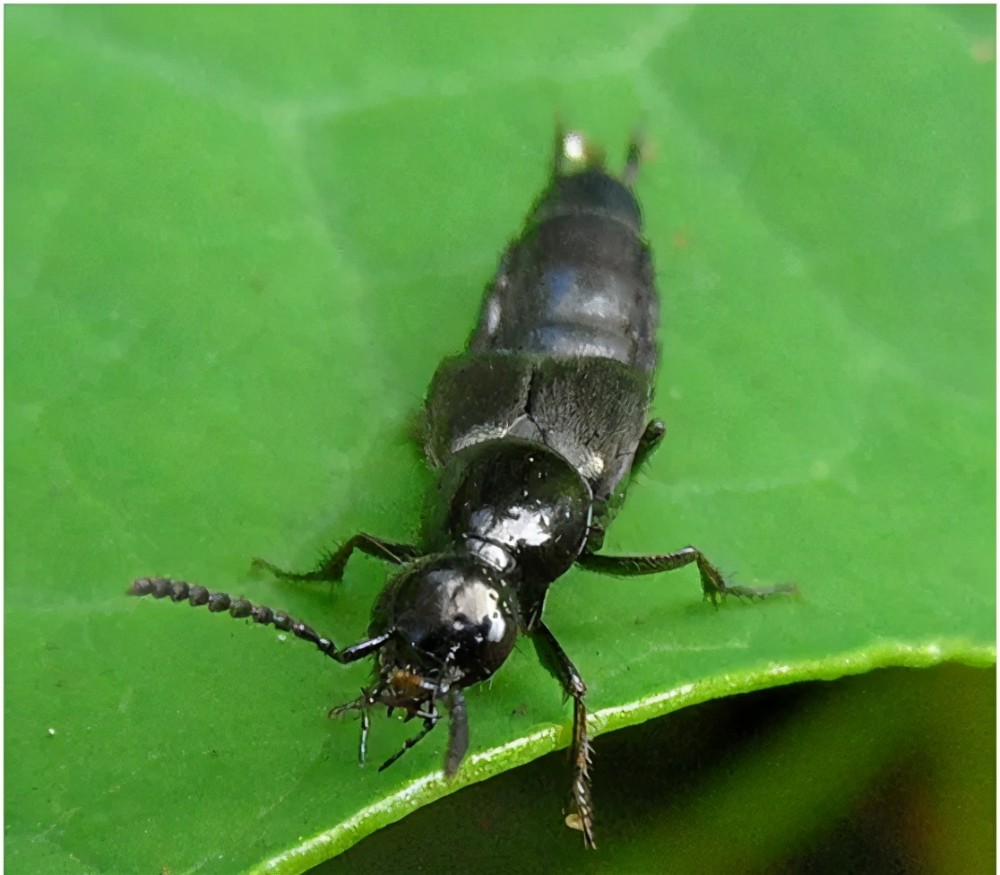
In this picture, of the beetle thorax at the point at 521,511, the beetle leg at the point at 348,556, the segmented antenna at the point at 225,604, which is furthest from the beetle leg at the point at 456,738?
the beetle leg at the point at 348,556

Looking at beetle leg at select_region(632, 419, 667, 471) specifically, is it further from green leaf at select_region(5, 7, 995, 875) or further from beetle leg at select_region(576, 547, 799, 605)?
beetle leg at select_region(576, 547, 799, 605)

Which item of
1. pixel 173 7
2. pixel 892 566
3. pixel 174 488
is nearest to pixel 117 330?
pixel 174 488

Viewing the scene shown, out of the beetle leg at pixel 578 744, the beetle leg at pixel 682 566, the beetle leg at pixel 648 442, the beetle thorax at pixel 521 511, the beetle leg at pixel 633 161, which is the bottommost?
the beetle leg at pixel 578 744

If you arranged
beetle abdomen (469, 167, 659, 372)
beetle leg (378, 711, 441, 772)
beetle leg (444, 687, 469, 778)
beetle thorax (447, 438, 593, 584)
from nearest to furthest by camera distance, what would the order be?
beetle leg (444, 687, 469, 778) → beetle leg (378, 711, 441, 772) → beetle thorax (447, 438, 593, 584) → beetle abdomen (469, 167, 659, 372)

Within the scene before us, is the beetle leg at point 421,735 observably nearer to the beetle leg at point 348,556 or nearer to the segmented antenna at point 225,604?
the segmented antenna at point 225,604

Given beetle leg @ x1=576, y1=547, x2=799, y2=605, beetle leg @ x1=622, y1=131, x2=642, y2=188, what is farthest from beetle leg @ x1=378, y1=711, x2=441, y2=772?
beetle leg @ x1=622, y1=131, x2=642, y2=188

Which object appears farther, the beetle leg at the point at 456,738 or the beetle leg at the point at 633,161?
the beetle leg at the point at 633,161

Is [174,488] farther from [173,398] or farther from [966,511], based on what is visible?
[966,511]
